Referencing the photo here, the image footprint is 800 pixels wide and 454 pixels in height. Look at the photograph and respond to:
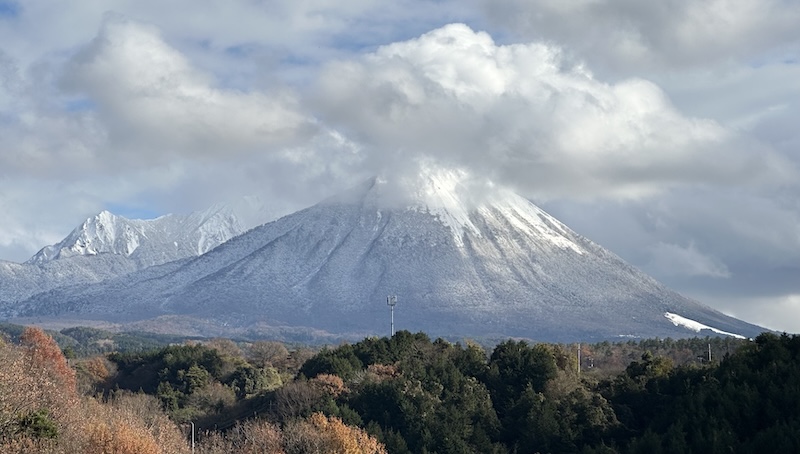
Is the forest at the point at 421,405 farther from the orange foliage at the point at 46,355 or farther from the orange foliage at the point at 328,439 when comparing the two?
the orange foliage at the point at 46,355

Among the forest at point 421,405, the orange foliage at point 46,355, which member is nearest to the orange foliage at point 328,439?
the forest at point 421,405

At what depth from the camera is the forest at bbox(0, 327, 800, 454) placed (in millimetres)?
53531

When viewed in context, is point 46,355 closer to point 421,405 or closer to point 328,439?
point 421,405

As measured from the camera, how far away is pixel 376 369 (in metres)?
A: 94.4

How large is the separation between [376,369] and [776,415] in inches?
1591

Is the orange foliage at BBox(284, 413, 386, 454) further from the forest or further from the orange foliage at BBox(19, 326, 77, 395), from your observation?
the orange foliage at BBox(19, 326, 77, 395)

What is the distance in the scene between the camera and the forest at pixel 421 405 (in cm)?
5353

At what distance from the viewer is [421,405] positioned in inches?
3086

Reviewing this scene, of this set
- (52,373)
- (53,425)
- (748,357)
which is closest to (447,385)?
(748,357)

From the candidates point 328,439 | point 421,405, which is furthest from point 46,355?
point 328,439

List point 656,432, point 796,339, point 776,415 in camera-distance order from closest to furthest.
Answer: point 776,415
point 656,432
point 796,339

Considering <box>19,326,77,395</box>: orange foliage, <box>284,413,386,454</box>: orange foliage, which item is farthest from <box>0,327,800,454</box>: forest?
<box>19,326,77,395</box>: orange foliage

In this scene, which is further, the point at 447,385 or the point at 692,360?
the point at 692,360

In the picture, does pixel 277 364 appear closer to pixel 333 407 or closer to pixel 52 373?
pixel 52 373
